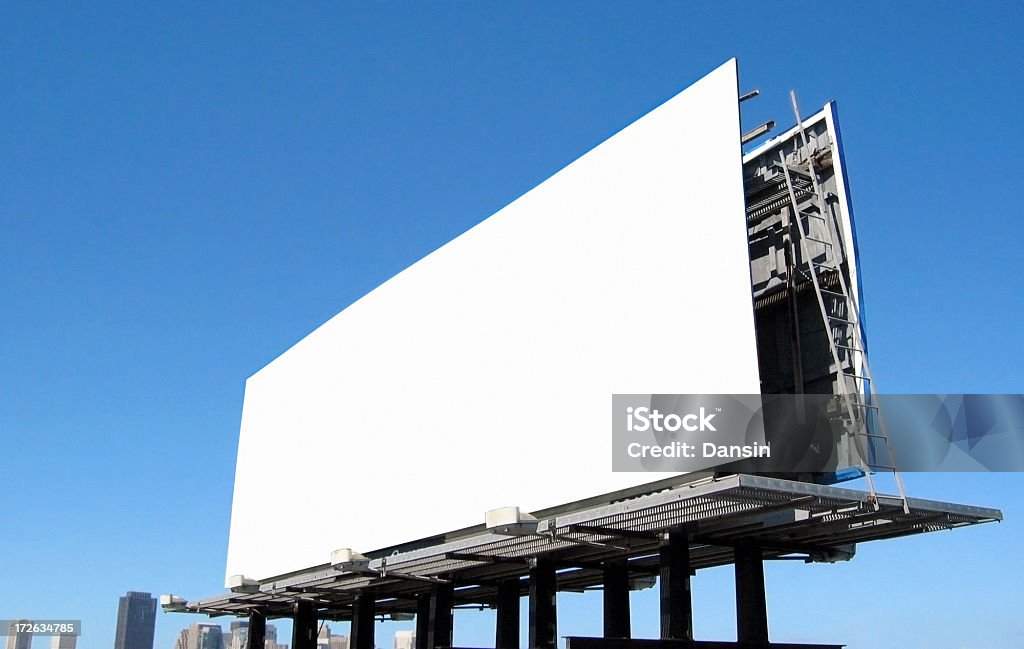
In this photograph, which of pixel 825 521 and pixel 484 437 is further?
pixel 484 437

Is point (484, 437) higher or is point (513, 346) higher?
point (513, 346)

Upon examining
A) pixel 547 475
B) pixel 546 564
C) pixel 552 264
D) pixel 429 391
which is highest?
pixel 552 264

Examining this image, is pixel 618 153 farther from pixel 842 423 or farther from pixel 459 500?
pixel 459 500

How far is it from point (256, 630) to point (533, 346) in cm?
1991

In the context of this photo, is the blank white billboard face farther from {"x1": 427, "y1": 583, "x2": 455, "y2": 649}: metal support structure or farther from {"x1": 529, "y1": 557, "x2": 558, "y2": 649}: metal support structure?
{"x1": 427, "y1": 583, "x2": 455, "y2": 649}: metal support structure

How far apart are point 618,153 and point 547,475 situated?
6.04 meters

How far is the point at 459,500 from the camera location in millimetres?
21578

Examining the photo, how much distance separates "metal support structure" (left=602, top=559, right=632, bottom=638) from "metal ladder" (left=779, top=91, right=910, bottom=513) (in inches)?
309

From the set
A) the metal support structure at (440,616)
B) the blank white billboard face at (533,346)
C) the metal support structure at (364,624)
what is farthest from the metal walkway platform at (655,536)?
the blank white billboard face at (533,346)

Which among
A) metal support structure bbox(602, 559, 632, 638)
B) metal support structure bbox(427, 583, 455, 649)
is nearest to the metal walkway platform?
metal support structure bbox(602, 559, 632, 638)

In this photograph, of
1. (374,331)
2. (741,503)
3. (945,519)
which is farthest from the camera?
(374,331)

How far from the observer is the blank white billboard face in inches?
652

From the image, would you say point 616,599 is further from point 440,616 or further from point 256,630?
point 256,630

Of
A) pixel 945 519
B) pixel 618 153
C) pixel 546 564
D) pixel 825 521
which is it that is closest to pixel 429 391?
pixel 546 564
